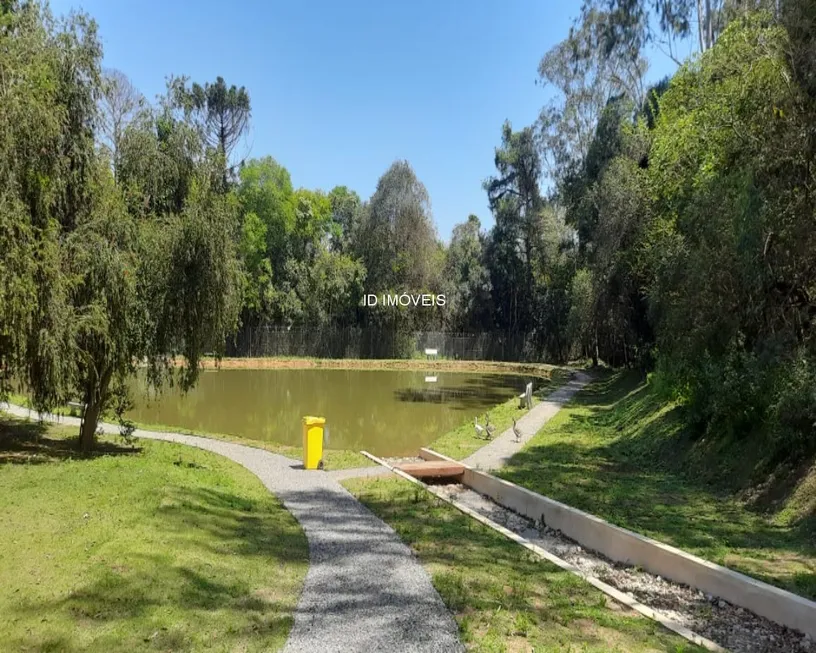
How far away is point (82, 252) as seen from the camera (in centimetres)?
968

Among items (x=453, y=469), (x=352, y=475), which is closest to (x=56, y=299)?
(x=352, y=475)

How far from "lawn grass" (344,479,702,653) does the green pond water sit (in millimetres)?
7938

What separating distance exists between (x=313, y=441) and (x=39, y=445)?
5191 millimetres

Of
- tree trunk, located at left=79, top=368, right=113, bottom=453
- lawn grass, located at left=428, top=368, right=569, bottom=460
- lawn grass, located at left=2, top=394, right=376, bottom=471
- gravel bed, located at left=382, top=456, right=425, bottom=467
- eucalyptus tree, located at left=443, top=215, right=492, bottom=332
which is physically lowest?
gravel bed, located at left=382, top=456, right=425, bottom=467

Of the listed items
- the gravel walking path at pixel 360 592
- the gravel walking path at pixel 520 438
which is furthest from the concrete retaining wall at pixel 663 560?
the gravel walking path at pixel 360 592

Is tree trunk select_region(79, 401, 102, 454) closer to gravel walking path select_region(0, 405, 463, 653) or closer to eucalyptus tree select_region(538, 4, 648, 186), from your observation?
gravel walking path select_region(0, 405, 463, 653)

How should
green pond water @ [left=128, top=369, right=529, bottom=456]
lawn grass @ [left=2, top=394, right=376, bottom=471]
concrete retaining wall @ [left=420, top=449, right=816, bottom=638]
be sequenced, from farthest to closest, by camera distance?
green pond water @ [left=128, top=369, right=529, bottom=456]
lawn grass @ [left=2, top=394, right=376, bottom=471]
concrete retaining wall @ [left=420, top=449, right=816, bottom=638]

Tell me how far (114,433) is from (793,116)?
1434 centimetres

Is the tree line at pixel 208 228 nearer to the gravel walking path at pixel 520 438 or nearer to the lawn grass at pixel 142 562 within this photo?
the lawn grass at pixel 142 562

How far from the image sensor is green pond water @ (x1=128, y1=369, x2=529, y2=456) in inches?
675

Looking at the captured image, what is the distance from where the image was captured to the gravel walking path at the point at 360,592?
13.4 ft

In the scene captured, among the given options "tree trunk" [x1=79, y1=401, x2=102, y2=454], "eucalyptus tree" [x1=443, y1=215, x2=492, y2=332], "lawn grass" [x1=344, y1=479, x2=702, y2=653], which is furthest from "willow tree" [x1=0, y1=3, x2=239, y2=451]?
"eucalyptus tree" [x1=443, y1=215, x2=492, y2=332]

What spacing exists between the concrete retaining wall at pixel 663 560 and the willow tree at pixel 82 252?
6.39 meters

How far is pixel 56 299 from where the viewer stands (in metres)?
9.11
